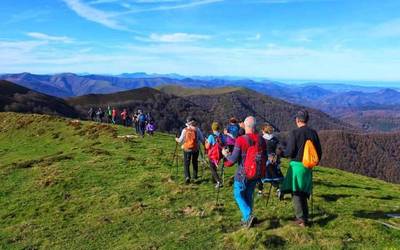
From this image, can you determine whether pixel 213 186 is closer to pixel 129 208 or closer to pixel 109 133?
pixel 129 208

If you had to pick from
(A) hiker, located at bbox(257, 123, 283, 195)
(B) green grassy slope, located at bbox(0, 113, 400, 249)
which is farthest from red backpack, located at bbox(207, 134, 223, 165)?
(A) hiker, located at bbox(257, 123, 283, 195)

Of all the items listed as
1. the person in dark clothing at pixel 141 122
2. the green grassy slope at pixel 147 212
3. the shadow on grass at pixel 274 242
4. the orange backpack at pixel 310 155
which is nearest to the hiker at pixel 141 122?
the person in dark clothing at pixel 141 122

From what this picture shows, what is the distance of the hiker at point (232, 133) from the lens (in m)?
19.0

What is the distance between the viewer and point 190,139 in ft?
64.6

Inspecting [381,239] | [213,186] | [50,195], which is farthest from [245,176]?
[50,195]

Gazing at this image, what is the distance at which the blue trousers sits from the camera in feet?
43.3

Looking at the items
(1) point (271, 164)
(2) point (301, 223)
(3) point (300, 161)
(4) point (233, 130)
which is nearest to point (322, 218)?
(2) point (301, 223)

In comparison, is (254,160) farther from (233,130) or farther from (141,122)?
(141,122)

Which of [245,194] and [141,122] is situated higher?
[245,194]

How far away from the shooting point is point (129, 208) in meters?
17.2

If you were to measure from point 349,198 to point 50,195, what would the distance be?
12804mm

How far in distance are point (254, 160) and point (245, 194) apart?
1.18 m

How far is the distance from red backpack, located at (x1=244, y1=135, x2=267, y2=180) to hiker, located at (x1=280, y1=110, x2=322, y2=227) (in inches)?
35.8

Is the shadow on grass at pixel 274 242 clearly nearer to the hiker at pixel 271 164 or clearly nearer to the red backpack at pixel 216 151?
the hiker at pixel 271 164
